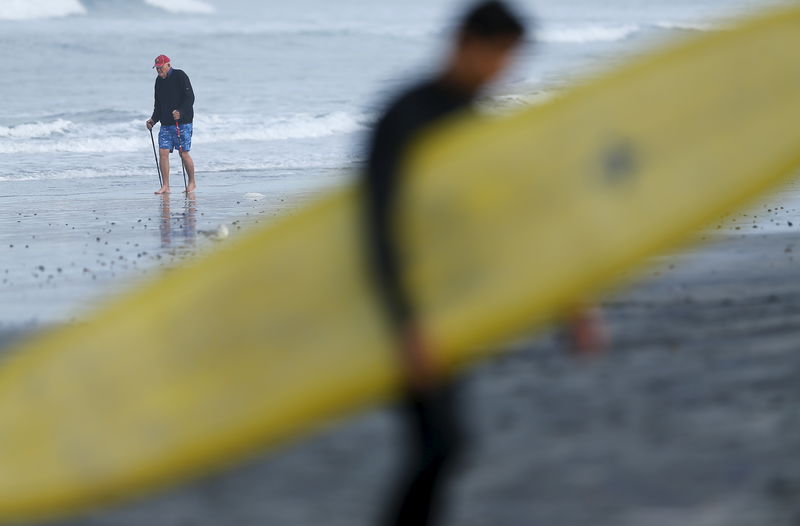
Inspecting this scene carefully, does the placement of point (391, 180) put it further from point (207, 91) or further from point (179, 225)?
point (207, 91)

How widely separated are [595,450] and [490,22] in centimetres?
174

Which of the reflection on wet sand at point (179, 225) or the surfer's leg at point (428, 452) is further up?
the surfer's leg at point (428, 452)

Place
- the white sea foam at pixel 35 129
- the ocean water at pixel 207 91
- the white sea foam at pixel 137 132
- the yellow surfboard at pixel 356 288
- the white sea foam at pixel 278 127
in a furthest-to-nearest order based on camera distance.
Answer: the white sea foam at pixel 35 129
the white sea foam at pixel 278 127
the white sea foam at pixel 137 132
the ocean water at pixel 207 91
the yellow surfboard at pixel 356 288

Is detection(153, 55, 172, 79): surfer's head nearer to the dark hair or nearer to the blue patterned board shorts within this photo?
the blue patterned board shorts

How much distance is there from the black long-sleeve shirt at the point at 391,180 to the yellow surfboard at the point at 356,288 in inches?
7.5

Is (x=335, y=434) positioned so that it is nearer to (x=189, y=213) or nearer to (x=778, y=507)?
(x=778, y=507)

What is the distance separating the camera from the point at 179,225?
39.7 feet

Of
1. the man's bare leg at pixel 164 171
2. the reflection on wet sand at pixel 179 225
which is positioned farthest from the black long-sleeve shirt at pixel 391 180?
the man's bare leg at pixel 164 171

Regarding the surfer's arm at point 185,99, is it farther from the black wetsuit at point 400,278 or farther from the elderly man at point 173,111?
the black wetsuit at point 400,278

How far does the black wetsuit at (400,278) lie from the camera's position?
9.71 feet

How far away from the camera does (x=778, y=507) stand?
3.60 m

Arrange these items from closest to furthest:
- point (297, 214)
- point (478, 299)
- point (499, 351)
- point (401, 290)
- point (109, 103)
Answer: point (401, 290)
point (478, 299)
point (297, 214)
point (499, 351)
point (109, 103)

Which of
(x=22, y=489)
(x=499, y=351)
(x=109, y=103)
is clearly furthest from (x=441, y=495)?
(x=109, y=103)

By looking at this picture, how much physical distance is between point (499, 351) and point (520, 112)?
206 centimetres
